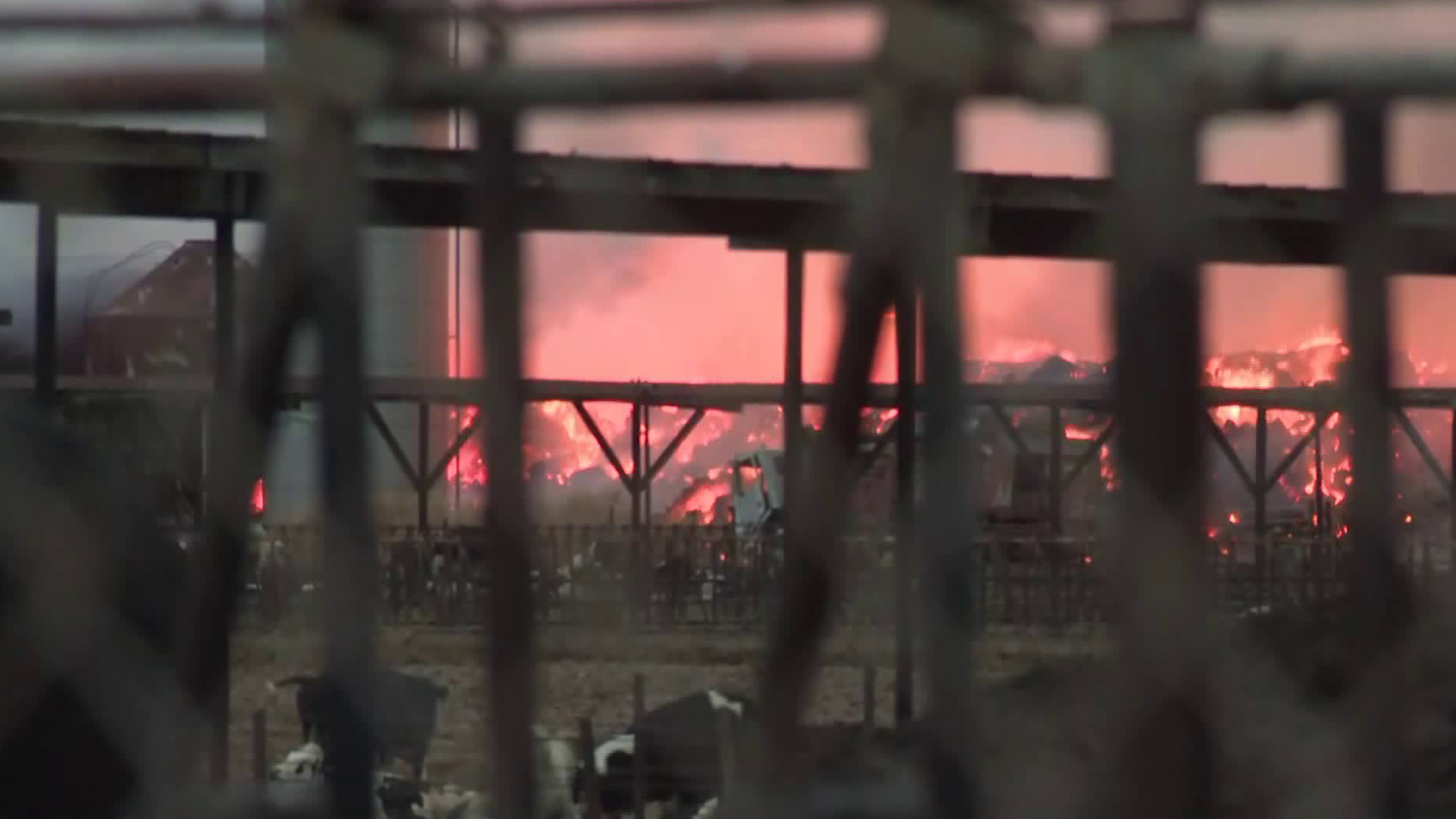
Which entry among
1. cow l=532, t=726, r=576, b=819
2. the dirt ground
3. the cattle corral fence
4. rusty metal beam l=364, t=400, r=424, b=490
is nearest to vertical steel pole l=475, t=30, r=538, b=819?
the cattle corral fence

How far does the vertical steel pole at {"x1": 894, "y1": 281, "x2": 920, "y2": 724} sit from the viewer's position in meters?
0.96

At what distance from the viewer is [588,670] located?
16.5ft

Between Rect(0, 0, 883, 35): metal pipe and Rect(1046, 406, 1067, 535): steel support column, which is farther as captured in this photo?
Rect(1046, 406, 1067, 535): steel support column

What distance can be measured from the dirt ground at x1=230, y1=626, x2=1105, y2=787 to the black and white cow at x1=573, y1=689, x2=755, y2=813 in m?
0.12

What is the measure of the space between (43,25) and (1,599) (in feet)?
1.68

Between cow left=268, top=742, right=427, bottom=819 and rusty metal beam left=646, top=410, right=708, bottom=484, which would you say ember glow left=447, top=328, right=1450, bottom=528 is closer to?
cow left=268, top=742, right=427, bottom=819

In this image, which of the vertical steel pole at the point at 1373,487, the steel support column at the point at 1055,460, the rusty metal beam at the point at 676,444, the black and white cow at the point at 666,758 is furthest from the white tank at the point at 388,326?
the rusty metal beam at the point at 676,444

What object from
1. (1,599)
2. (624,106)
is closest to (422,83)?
(624,106)

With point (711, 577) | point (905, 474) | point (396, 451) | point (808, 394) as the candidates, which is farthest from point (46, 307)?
point (711, 577)

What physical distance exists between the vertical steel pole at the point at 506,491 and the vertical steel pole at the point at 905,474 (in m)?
0.24

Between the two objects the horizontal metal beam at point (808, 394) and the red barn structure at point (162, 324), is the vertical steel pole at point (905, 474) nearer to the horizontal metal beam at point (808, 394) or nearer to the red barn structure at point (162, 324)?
the horizontal metal beam at point (808, 394)

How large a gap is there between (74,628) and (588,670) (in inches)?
150

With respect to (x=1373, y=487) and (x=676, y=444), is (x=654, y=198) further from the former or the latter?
(x=676, y=444)

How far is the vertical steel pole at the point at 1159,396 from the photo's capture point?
77 cm
